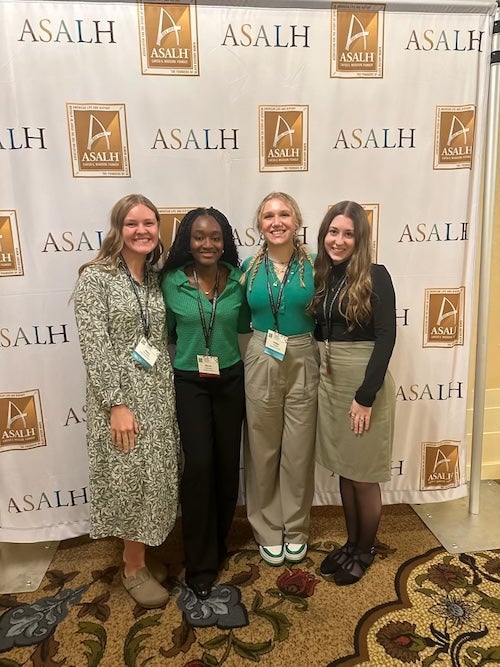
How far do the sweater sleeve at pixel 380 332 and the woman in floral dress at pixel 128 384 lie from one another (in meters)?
0.76

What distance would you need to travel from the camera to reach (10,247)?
7.02ft

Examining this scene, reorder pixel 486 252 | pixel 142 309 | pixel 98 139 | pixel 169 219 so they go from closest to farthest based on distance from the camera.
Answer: pixel 142 309 < pixel 98 139 < pixel 169 219 < pixel 486 252

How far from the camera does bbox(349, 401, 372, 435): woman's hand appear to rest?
6.35 ft

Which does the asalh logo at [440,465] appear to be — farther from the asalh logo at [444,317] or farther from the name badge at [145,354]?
the name badge at [145,354]

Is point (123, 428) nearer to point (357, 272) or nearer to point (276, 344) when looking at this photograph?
point (276, 344)

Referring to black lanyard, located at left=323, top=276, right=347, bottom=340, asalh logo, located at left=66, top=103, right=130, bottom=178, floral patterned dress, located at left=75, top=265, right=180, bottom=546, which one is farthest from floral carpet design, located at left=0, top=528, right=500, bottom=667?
asalh logo, located at left=66, top=103, right=130, bottom=178

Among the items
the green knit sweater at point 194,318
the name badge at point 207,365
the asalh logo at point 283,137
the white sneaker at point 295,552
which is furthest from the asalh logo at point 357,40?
the white sneaker at point 295,552

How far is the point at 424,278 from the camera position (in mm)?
2398

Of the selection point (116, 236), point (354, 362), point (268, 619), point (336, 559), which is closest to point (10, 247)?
point (116, 236)

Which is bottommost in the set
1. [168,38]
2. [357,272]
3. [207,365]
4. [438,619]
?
[438,619]

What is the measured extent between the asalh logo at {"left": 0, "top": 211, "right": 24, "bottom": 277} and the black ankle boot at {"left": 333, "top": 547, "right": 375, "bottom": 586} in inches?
73.3

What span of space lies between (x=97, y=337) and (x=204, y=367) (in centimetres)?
42

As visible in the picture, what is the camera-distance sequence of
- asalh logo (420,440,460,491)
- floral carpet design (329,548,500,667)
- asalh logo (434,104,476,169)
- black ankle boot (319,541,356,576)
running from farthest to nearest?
asalh logo (420,440,460,491), asalh logo (434,104,476,169), black ankle boot (319,541,356,576), floral carpet design (329,548,500,667)

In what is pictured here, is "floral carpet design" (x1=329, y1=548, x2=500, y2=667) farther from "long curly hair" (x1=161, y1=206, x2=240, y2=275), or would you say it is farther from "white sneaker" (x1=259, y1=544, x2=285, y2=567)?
"long curly hair" (x1=161, y1=206, x2=240, y2=275)
